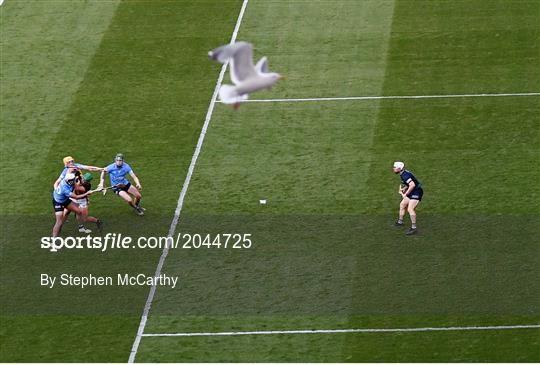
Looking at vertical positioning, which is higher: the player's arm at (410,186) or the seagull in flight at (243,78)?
the seagull in flight at (243,78)

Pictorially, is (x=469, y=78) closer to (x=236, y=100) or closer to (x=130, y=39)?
(x=130, y=39)

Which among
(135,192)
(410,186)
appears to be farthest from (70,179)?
(410,186)

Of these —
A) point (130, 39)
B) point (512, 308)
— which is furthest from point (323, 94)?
point (512, 308)

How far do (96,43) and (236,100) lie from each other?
59.0 ft

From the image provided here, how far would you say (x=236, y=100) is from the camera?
1989cm

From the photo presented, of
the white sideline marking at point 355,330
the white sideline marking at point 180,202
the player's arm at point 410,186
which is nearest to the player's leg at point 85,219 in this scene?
the white sideline marking at point 180,202

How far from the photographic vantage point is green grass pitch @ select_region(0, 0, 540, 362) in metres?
24.9

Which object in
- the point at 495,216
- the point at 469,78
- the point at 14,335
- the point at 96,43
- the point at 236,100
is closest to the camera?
the point at 236,100

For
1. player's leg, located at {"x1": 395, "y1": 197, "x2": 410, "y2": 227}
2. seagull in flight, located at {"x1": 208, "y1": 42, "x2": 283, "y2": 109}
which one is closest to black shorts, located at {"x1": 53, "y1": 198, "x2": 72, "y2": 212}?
player's leg, located at {"x1": 395, "y1": 197, "x2": 410, "y2": 227}

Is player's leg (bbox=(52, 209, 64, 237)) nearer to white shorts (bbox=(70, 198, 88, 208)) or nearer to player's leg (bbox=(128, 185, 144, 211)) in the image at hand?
white shorts (bbox=(70, 198, 88, 208))

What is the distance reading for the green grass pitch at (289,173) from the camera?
2494cm

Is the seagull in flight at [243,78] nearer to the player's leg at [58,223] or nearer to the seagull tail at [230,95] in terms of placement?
the seagull tail at [230,95]

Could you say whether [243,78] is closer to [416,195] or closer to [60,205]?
[416,195]

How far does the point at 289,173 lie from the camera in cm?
3031
